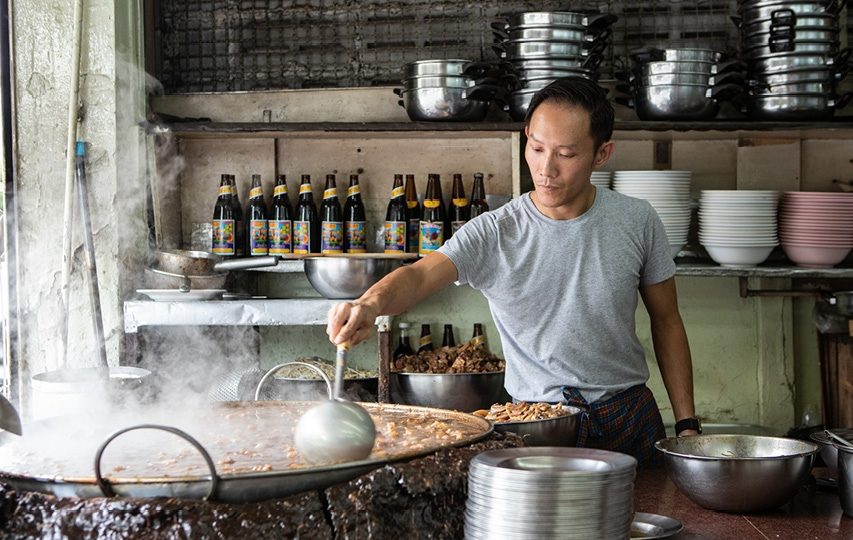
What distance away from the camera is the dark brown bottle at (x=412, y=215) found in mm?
4461

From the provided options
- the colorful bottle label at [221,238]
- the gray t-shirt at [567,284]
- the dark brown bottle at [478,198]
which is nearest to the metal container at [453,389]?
the dark brown bottle at [478,198]

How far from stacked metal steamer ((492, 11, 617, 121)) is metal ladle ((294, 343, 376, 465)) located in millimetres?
2410

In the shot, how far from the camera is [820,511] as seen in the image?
77.8 inches

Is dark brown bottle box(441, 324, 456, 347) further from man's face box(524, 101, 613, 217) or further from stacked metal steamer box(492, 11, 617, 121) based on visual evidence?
man's face box(524, 101, 613, 217)


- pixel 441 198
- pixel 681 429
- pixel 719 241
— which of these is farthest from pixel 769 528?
pixel 441 198

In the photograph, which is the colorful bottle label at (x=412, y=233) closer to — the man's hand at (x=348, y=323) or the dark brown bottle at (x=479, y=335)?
the dark brown bottle at (x=479, y=335)

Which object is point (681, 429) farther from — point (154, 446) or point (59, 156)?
point (59, 156)

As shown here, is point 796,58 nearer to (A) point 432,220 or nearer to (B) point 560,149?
(A) point 432,220

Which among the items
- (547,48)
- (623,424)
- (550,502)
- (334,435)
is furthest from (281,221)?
(550,502)

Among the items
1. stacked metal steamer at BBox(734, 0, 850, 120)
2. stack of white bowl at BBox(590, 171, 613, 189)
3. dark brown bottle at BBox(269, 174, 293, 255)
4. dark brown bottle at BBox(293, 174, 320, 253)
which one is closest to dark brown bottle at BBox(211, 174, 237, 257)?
dark brown bottle at BBox(269, 174, 293, 255)

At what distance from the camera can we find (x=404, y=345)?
4559 mm

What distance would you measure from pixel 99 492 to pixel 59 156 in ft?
9.45

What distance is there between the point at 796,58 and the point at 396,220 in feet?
6.01

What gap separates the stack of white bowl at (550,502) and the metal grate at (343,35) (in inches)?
128
